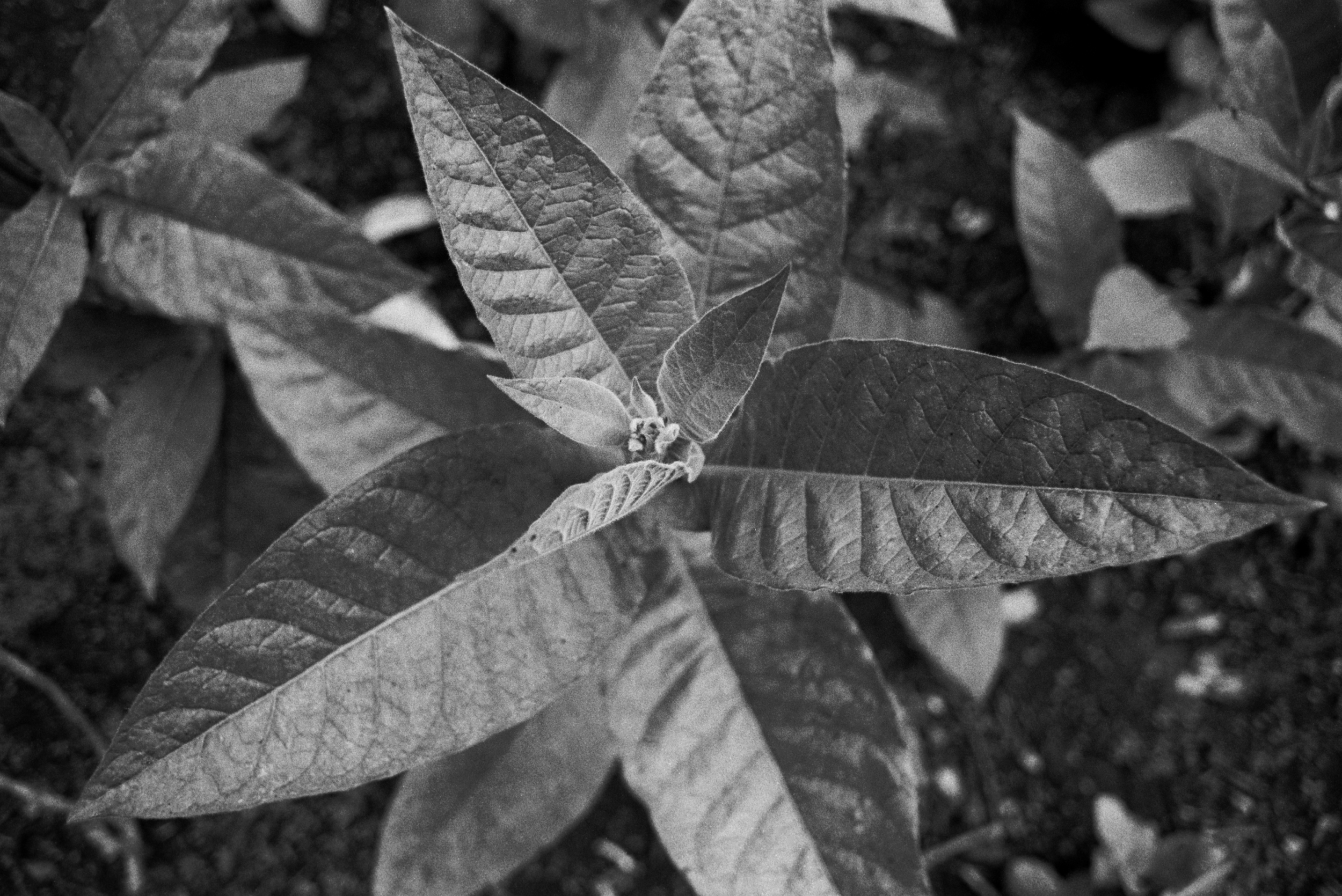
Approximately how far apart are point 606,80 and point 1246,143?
0.99 meters

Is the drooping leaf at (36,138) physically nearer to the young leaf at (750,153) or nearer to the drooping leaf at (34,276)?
the drooping leaf at (34,276)

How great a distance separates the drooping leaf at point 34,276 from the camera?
1.07 m

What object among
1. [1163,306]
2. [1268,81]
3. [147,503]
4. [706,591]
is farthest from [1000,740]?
[147,503]

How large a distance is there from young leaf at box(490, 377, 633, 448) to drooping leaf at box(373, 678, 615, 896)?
583mm

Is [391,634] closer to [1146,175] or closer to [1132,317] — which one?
[1132,317]

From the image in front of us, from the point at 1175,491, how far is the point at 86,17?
1.81m

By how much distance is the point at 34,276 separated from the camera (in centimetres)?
112

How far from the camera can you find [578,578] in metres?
0.99

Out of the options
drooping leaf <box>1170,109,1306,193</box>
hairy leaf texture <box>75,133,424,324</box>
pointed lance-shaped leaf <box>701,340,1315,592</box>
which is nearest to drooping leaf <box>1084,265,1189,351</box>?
drooping leaf <box>1170,109,1306,193</box>

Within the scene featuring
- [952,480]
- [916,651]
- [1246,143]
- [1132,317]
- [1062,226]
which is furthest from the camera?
[916,651]

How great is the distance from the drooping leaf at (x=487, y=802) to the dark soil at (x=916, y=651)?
44 cm

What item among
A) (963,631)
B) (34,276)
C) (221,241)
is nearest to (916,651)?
(963,631)

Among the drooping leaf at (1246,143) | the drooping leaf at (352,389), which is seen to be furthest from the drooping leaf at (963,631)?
the drooping leaf at (352,389)

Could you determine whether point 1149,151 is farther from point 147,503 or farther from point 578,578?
point 147,503
